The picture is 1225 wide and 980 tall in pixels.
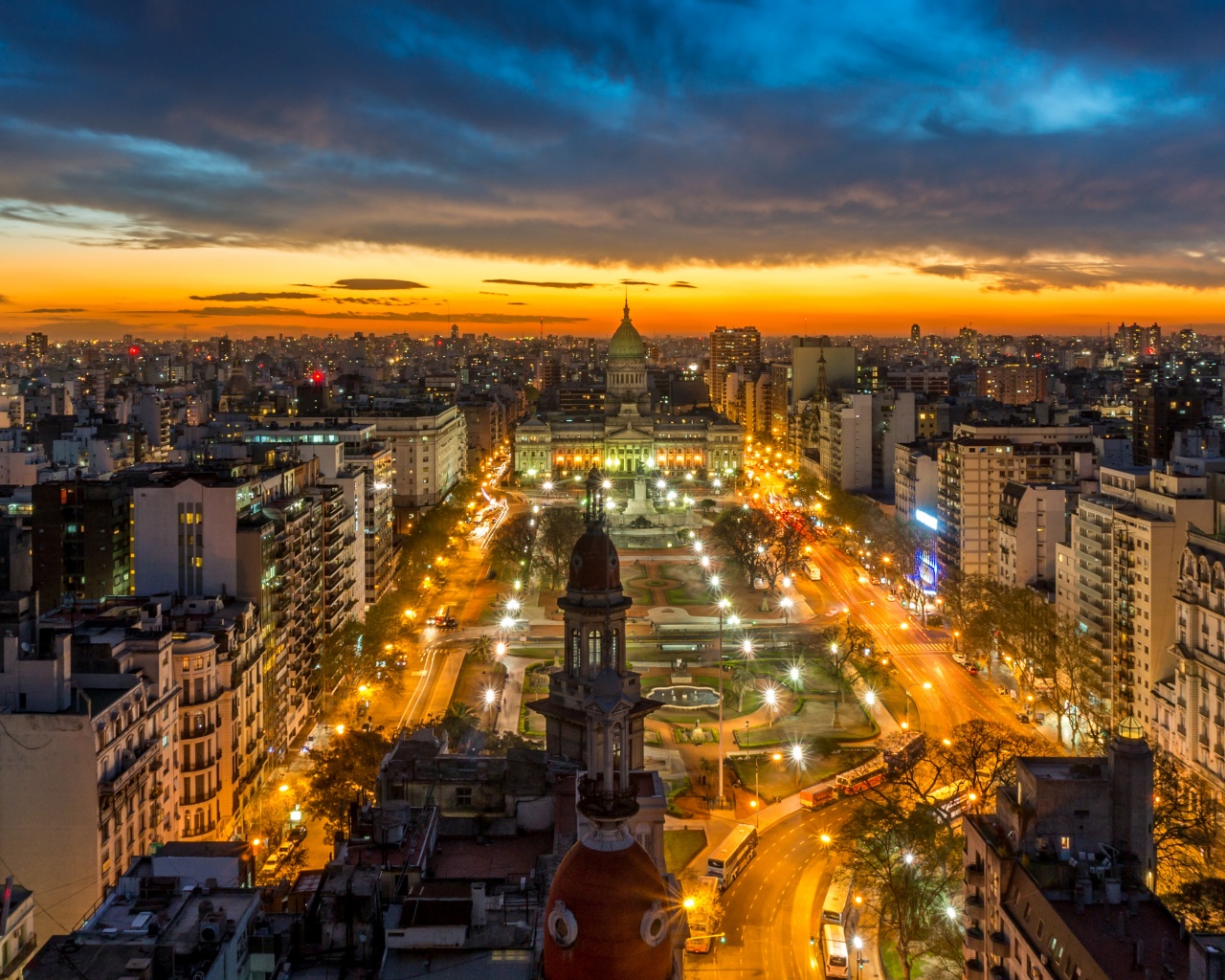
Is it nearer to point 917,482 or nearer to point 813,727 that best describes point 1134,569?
point 813,727

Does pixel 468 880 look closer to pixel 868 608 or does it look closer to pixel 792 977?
pixel 792 977

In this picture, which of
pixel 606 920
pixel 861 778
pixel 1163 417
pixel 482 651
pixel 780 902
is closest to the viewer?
pixel 606 920

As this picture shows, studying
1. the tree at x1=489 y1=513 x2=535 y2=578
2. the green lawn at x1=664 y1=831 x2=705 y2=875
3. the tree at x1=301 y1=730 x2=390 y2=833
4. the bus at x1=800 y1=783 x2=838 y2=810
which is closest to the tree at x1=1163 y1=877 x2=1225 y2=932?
the bus at x1=800 y1=783 x2=838 y2=810

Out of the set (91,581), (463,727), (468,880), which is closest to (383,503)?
(91,581)

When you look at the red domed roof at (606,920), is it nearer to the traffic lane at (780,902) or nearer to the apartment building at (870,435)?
the traffic lane at (780,902)

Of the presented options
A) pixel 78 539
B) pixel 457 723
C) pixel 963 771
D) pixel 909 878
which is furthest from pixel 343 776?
pixel 78 539
